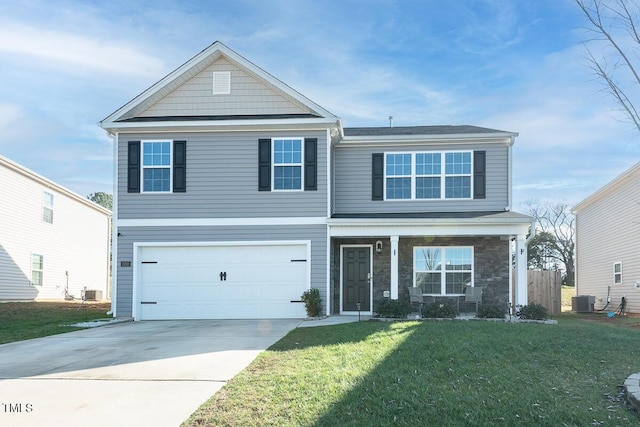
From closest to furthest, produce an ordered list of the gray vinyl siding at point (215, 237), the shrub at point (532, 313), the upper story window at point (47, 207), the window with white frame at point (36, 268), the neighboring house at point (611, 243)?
the shrub at point (532, 313) < the gray vinyl siding at point (215, 237) < the neighboring house at point (611, 243) < the window with white frame at point (36, 268) < the upper story window at point (47, 207)

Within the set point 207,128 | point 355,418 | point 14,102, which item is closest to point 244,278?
Result: point 207,128

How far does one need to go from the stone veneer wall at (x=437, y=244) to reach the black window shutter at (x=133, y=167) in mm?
5658

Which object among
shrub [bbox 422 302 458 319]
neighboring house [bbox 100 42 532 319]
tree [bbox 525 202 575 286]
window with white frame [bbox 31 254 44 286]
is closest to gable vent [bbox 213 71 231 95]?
neighboring house [bbox 100 42 532 319]

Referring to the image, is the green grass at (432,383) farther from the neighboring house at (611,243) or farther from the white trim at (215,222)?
the neighboring house at (611,243)

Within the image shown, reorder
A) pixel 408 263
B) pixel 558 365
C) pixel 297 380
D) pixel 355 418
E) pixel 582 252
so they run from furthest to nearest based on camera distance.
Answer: pixel 582 252 → pixel 408 263 → pixel 558 365 → pixel 297 380 → pixel 355 418

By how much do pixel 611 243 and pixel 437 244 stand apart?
9.10 m

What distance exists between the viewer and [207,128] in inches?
609

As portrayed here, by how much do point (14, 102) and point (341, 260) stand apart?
531 inches

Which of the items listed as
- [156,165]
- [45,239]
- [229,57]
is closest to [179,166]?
[156,165]

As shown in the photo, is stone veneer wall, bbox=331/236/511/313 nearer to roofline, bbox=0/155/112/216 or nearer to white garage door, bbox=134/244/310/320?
white garage door, bbox=134/244/310/320

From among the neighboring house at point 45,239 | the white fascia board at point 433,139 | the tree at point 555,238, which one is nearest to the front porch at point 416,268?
the white fascia board at point 433,139

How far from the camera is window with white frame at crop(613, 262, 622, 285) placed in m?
20.6

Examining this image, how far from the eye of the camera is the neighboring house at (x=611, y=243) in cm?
1912

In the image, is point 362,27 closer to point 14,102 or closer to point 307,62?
point 307,62
